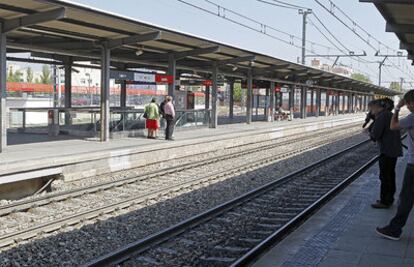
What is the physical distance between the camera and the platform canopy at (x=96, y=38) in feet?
41.3

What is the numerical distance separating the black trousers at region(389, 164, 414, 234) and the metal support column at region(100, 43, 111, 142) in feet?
40.9

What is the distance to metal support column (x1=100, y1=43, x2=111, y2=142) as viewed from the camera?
17.3 metres

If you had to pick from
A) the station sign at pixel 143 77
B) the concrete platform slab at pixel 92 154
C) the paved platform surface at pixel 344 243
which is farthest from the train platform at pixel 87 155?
the paved platform surface at pixel 344 243

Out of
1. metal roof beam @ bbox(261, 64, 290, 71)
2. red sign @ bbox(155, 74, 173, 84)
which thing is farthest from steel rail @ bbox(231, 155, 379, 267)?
metal roof beam @ bbox(261, 64, 290, 71)

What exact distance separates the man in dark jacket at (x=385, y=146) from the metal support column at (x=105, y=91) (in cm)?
1077

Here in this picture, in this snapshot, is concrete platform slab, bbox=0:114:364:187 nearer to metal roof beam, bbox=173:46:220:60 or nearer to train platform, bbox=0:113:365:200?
train platform, bbox=0:113:365:200

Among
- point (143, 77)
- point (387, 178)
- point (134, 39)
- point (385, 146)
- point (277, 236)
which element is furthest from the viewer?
point (143, 77)

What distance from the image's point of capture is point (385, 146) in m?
7.99

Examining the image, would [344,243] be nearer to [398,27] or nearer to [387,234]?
[387,234]

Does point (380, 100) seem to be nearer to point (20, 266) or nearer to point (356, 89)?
point (20, 266)

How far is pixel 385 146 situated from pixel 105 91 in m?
11.1

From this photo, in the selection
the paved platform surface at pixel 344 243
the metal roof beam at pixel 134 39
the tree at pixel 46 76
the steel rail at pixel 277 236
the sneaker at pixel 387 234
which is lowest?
the steel rail at pixel 277 236

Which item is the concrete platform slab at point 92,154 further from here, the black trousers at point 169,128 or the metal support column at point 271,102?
the metal support column at point 271,102

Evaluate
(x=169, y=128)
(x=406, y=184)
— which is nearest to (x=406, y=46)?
(x=169, y=128)
